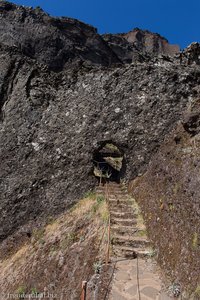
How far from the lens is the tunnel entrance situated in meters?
15.3

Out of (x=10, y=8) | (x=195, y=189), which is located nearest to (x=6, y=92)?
(x=195, y=189)

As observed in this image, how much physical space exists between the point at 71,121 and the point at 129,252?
7460 mm

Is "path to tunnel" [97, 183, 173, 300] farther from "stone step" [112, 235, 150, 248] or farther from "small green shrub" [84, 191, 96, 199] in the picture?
"small green shrub" [84, 191, 96, 199]

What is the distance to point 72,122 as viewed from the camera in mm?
15633

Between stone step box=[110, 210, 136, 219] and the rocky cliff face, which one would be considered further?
the rocky cliff face

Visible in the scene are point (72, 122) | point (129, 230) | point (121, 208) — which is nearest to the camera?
point (129, 230)

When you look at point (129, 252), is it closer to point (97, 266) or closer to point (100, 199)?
point (97, 266)

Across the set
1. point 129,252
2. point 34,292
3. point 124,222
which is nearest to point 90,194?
point 124,222

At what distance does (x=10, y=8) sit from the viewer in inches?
1438

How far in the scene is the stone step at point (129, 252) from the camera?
31.1 ft

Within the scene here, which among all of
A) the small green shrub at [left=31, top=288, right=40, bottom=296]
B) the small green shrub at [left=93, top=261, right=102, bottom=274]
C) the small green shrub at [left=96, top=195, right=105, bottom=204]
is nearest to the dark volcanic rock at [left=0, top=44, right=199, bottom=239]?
the small green shrub at [left=96, top=195, right=105, bottom=204]

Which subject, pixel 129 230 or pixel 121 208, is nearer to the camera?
pixel 129 230

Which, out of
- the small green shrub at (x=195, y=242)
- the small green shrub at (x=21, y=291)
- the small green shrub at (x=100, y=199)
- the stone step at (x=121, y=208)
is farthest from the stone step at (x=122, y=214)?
the small green shrub at (x=195, y=242)

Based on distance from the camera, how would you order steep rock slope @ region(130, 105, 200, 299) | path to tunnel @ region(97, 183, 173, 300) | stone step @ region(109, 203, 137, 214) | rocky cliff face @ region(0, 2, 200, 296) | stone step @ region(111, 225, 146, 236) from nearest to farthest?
1. steep rock slope @ region(130, 105, 200, 299)
2. path to tunnel @ region(97, 183, 173, 300)
3. stone step @ region(111, 225, 146, 236)
4. stone step @ region(109, 203, 137, 214)
5. rocky cliff face @ region(0, 2, 200, 296)
